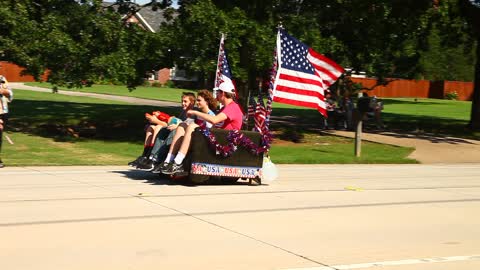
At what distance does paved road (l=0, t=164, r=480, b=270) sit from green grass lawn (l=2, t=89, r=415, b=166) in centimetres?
340

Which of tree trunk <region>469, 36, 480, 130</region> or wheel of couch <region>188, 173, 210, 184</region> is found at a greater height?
tree trunk <region>469, 36, 480, 130</region>

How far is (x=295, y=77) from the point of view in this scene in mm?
14430

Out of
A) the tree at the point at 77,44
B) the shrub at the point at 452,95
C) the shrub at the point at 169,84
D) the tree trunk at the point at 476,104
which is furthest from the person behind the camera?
the shrub at the point at 452,95

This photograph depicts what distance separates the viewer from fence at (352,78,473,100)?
262 feet

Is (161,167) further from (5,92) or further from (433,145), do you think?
(433,145)

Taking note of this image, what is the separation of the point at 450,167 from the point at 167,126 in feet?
27.5

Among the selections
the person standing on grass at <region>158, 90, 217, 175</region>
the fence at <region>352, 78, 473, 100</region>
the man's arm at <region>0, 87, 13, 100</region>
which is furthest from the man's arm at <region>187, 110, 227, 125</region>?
the fence at <region>352, 78, 473, 100</region>

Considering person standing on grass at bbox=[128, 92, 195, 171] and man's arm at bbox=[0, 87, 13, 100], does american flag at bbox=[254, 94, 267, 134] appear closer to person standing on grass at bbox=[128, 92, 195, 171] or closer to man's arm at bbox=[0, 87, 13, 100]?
person standing on grass at bbox=[128, 92, 195, 171]

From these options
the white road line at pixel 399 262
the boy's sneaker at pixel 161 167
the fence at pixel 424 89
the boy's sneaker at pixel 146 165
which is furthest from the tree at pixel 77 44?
the fence at pixel 424 89

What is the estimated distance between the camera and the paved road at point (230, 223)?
23.0 ft

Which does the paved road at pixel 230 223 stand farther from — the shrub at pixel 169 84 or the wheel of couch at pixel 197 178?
the shrub at pixel 169 84

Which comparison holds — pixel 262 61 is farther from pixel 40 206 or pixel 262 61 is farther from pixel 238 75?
pixel 40 206

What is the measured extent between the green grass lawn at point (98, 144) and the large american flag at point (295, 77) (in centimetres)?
367

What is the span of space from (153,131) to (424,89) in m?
73.2
